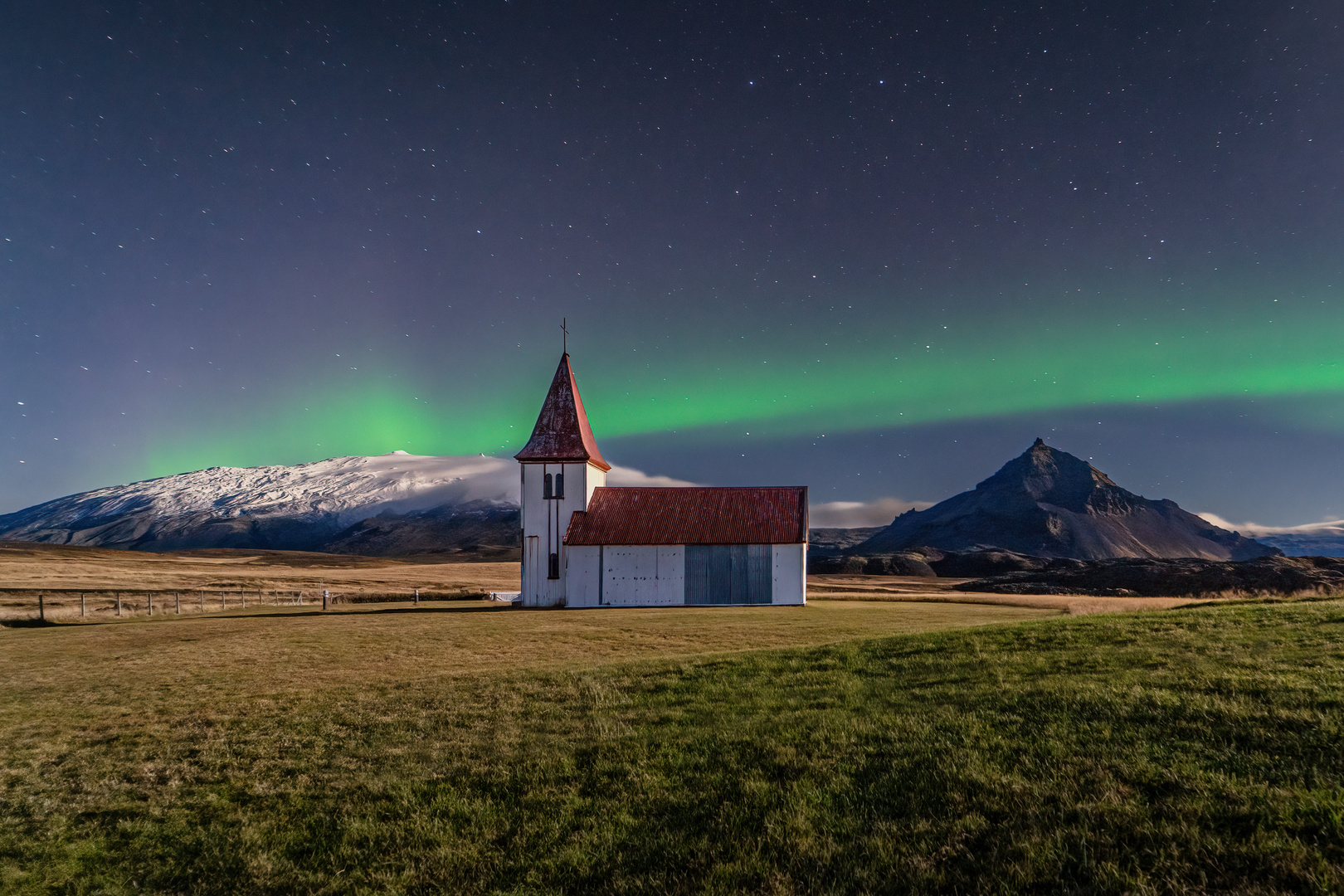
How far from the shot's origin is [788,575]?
43.8 meters

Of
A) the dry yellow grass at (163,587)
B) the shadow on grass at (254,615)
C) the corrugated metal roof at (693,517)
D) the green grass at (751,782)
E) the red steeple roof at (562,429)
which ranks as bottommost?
the dry yellow grass at (163,587)

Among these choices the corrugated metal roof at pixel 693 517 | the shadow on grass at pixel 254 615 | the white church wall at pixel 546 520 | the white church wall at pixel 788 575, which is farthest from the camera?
the corrugated metal roof at pixel 693 517

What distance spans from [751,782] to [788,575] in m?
37.0

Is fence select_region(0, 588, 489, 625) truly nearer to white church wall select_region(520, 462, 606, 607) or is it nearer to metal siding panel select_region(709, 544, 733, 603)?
white church wall select_region(520, 462, 606, 607)

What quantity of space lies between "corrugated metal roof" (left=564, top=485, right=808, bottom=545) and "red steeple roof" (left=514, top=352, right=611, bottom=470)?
150 inches

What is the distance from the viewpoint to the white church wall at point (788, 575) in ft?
142

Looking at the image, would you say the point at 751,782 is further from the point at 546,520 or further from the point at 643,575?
the point at 546,520

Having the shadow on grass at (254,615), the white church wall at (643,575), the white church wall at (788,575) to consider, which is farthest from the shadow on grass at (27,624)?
the white church wall at (788,575)

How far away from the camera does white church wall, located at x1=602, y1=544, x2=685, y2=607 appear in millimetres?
43719

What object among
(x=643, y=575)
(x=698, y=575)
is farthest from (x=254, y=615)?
(x=698, y=575)

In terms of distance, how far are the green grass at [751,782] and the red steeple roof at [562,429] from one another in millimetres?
32495

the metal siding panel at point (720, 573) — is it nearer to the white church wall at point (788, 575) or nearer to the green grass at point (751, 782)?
the white church wall at point (788, 575)

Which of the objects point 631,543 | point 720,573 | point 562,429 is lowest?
point 720,573

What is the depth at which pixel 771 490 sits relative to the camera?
162 feet
